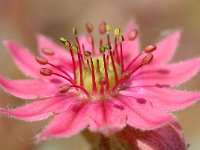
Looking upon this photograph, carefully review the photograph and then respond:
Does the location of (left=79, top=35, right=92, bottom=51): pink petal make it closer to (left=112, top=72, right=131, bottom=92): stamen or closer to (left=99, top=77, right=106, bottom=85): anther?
(left=112, top=72, right=131, bottom=92): stamen

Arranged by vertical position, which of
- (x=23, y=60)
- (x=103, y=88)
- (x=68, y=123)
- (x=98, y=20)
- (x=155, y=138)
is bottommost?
(x=155, y=138)

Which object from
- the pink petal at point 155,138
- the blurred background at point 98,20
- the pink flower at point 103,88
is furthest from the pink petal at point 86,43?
the blurred background at point 98,20

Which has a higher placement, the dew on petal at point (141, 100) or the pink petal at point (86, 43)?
the pink petal at point (86, 43)

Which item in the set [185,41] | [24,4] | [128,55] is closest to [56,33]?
[24,4]

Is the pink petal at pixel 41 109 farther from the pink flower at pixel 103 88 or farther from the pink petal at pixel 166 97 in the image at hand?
the pink petal at pixel 166 97

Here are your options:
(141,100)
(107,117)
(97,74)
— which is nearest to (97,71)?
(97,74)

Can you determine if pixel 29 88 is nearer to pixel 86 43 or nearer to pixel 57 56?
pixel 57 56

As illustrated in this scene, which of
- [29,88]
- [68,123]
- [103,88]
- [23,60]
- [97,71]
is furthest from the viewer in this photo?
[23,60]
